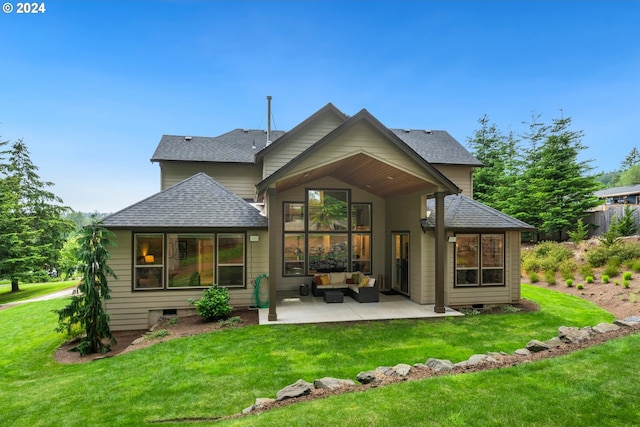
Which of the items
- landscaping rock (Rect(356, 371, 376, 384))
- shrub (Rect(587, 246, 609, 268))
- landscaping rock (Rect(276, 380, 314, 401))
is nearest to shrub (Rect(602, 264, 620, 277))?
shrub (Rect(587, 246, 609, 268))

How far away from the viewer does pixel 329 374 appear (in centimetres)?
499

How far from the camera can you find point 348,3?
13.9 meters

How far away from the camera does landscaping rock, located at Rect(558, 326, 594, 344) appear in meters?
5.47

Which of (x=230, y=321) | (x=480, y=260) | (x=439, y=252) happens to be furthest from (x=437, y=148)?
(x=230, y=321)

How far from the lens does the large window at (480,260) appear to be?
9.48 meters

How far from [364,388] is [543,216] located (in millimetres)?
20503

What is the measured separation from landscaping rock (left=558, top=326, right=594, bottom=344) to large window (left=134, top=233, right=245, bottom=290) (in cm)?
746

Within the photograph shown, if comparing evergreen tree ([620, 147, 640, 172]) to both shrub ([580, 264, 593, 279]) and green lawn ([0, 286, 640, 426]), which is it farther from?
green lawn ([0, 286, 640, 426])

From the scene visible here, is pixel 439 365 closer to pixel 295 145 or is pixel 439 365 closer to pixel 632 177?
pixel 295 145

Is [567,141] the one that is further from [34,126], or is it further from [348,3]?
[34,126]

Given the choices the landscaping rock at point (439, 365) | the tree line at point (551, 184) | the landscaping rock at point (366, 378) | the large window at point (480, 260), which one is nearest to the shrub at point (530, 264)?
the tree line at point (551, 184)

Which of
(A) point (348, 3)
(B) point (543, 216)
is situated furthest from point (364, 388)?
(B) point (543, 216)

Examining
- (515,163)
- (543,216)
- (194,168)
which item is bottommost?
(543,216)

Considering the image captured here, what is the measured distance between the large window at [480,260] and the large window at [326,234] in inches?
131
